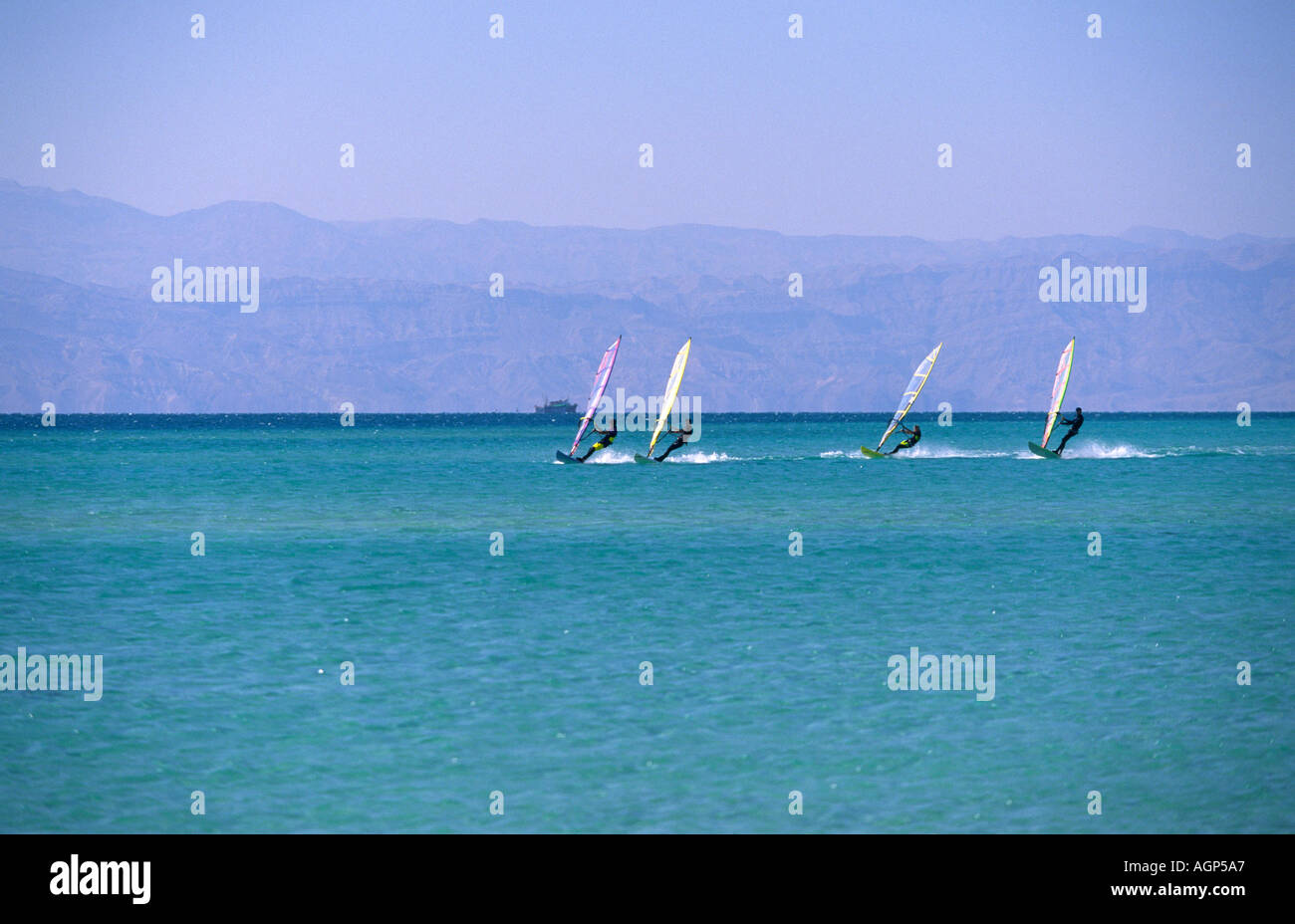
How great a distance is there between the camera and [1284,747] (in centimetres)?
1591

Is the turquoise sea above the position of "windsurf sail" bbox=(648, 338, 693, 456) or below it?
below

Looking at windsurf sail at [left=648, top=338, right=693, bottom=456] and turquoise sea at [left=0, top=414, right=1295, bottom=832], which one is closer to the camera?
turquoise sea at [left=0, top=414, right=1295, bottom=832]

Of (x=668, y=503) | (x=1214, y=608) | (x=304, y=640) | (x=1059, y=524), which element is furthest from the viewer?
(x=668, y=503)

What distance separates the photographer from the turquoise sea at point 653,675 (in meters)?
14.4

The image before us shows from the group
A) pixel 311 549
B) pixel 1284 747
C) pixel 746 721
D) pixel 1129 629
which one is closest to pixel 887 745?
pixel 746 721

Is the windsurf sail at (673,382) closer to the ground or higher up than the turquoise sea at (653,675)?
higher up

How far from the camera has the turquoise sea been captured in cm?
1438

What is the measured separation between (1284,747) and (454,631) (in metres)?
13.9

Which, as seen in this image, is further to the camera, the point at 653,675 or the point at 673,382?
the point at 673,382

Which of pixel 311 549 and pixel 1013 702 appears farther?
pixel 311 549

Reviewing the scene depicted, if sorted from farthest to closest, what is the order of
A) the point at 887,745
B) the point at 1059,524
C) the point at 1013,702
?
the point at 1059,524 → the point at 1013,702 → the point at 887,745

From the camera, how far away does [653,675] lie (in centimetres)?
2020

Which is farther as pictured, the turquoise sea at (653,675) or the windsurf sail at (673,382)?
the windsurf sail at (673,382)

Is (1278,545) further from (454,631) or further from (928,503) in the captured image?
(454,631)
